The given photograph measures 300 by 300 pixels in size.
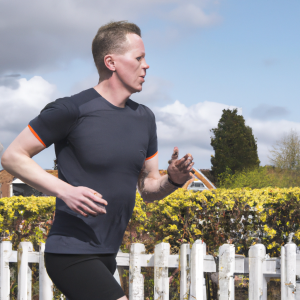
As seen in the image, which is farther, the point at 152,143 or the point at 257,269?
the point at 257,269

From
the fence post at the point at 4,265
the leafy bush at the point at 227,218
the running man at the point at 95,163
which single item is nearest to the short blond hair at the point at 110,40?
the running man at the point at 95,163

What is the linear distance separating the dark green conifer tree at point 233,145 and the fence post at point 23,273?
28874 millimetres

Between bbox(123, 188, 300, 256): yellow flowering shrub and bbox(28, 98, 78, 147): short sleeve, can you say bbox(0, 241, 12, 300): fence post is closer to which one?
bbox(123, 188, 300, 256): yellow flowering shrub

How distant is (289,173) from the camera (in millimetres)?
30297

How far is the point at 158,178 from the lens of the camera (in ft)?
8.39

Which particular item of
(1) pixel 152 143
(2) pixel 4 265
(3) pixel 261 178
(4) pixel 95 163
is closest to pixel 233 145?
(3) pixel 261 178

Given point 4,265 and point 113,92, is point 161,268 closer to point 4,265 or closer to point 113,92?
point 4,265

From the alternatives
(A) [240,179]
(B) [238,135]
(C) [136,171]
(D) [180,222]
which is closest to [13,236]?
(D) [180,222]

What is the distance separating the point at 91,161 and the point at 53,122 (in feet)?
0.92

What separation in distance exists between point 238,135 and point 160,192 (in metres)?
32.0

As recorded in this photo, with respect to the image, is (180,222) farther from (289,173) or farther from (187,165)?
(289,173)

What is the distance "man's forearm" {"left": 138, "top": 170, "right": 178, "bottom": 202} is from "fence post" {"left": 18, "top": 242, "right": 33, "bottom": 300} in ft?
8.82

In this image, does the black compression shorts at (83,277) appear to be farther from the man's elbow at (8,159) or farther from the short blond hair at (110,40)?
the short blond hair at (110,40)

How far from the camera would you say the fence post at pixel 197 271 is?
4.13 meters
